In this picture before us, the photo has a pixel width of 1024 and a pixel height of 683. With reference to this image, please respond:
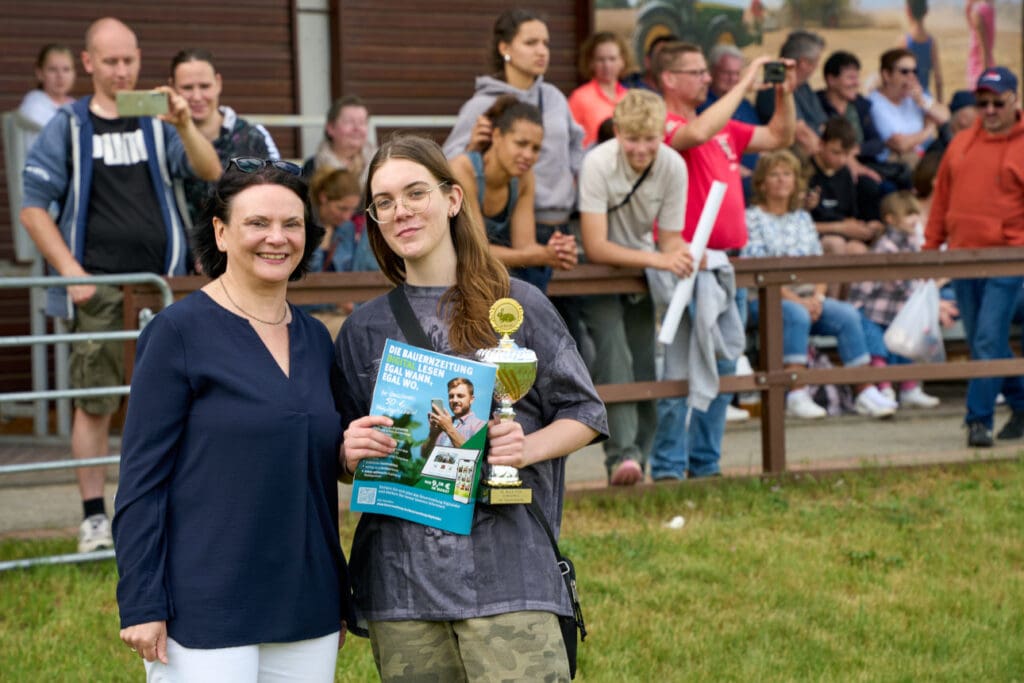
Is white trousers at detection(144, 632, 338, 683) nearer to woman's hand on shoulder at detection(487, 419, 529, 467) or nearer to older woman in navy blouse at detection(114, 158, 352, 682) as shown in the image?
older woman in navy blouse at detection(114, 158, 352, 682)

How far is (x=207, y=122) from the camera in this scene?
7.35 metres

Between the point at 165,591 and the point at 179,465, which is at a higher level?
the point at 179,465

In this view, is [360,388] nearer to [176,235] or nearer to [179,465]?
[179,465]

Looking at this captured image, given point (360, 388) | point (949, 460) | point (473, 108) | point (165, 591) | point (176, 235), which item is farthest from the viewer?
point (949, 460)

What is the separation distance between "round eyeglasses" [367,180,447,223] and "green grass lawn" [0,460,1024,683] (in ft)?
Result: 8.12

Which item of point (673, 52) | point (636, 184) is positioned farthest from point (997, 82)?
point (636, 184)

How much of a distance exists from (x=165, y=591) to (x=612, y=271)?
4836 millimetres

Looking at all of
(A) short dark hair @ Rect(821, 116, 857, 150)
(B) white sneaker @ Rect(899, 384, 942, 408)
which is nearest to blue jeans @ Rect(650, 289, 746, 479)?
(B) white sneaker @ Rect(899, 384, 942, 408)

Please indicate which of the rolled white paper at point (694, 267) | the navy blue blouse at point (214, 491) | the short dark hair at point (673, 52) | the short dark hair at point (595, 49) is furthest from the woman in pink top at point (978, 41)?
the navy blue blouse at point (214, 491)

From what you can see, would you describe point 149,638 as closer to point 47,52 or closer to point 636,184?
point 636,184

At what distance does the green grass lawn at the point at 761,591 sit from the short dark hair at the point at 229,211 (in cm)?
231

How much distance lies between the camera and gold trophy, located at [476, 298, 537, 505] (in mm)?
3346

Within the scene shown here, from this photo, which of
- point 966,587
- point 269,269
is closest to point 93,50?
point 269,269

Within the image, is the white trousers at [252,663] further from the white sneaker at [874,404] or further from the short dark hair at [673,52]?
the white sneaker at [874,404]
